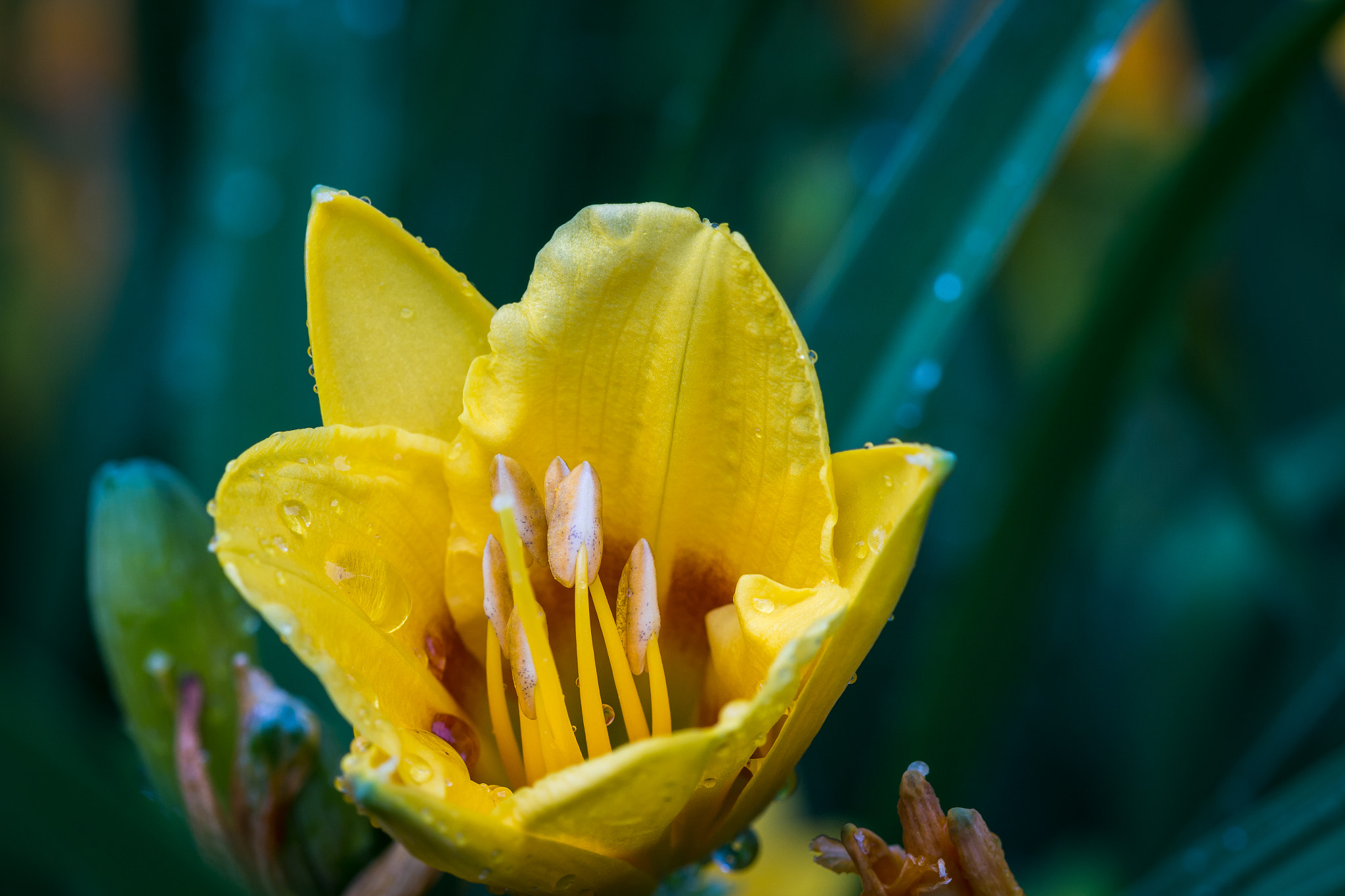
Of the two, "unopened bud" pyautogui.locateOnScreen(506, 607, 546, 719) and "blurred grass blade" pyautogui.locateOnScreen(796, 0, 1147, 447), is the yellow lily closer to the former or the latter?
"unopened bud" pyautogui.locateOnScreen(506, 607, 546, 719)

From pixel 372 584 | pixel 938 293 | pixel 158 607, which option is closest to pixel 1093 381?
pixel 938 293

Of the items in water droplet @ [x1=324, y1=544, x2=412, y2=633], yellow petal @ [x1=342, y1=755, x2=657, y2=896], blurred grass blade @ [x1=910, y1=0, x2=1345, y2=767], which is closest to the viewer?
yellow petal @ [x1=342, y1=755, x2=657, y2=896]

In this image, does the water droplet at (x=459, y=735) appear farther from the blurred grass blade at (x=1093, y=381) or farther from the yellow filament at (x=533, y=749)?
the blurred grass blade at (x=1093, y=381)

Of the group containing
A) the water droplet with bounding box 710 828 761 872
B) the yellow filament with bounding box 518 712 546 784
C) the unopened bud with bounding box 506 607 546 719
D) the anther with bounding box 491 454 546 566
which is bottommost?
the water droplet with bounding box 710 828 761 872

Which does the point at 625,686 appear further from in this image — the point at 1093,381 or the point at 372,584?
the point at 1093,381

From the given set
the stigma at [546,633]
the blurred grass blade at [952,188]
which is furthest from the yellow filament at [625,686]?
the blurred grass blade at [952,188]

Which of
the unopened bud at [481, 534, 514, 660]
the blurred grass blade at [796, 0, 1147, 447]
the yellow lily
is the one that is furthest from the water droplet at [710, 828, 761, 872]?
the blurred grass blade at [796, 0, 1147, 447]

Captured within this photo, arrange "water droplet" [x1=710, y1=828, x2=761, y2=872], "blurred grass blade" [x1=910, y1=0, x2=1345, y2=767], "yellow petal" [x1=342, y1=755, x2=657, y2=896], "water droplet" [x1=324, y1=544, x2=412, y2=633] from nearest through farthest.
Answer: "yellow petal" [x1=342, y1=755, x2=657, y2=896] → "water droplet" [x1=324, y1=544, x2=412, y2=633] → "water droplet" [x1=710, y1=828, x2=761, y2=872] → "blurred grass blade" [x1=910, y1=0, x2=1345, y2=767]
